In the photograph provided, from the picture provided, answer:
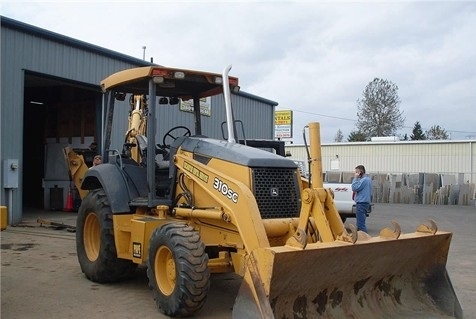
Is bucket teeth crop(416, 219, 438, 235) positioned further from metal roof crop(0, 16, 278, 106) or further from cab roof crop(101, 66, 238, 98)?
metal roof crop(0, 16, 278, 106)

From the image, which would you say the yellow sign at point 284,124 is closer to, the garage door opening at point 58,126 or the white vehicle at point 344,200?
the garage door opening at point 58,126

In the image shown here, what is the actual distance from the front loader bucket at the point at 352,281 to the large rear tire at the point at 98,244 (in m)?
2.69

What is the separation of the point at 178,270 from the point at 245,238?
0.74m

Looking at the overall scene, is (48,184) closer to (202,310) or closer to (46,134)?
(46,134)

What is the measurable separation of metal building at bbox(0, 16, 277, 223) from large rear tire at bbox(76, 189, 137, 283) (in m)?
2.25

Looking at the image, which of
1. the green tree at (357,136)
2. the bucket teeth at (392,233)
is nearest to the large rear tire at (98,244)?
the bucket teeth at (392,233)

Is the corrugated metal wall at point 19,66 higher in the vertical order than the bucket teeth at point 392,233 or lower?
higher

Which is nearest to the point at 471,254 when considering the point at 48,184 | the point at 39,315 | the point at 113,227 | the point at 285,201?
the point at 285,201

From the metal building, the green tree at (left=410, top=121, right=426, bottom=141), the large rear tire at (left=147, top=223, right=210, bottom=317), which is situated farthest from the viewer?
the green tree at (left=410, top=121, right=426, bottom=141)

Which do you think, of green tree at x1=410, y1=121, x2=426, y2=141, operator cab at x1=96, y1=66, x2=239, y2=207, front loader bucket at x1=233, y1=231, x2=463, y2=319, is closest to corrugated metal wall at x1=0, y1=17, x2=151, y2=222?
operator cab at x1=96, y1=66, x2=239, y2=207

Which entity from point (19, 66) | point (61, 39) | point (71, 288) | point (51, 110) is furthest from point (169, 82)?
point (51, 110)

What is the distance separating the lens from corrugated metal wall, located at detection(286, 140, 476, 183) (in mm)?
34000

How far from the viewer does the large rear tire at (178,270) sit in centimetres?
522

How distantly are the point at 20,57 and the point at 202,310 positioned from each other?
9.73 metres
